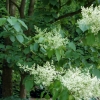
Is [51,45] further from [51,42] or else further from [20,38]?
[20,38]

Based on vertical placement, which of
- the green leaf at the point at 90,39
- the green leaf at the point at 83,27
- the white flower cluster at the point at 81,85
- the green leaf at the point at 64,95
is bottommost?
the green leaf at the point at 64,95

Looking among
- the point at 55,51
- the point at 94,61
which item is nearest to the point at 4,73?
the point at 94,61

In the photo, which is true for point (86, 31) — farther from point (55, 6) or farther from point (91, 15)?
point (55, 6)

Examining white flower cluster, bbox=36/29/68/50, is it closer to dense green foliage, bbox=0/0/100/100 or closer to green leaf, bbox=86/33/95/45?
dense green foliage, bbox=0/0/100/100

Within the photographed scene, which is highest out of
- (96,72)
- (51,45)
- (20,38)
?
(20,38)

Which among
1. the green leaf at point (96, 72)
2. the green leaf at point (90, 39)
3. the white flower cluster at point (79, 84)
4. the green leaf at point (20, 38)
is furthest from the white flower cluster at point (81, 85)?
the green leaf at point (20, 38)

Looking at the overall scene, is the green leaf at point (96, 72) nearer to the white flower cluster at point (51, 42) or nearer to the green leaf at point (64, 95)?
the white flower cluster at point (51, 42)

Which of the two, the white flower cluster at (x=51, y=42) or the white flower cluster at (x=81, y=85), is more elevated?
the white flower cluster at (x=51, y=42)

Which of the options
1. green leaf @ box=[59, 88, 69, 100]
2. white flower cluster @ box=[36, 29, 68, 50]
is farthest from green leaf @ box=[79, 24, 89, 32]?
green leaf @ box=[59, 88, 69, 100]

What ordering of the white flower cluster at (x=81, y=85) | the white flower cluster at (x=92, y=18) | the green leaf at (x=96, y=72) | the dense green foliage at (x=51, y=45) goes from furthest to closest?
the green leaf at (x=96, y=72) → the dense green foliage at (x=51, y=45) → the white flower cluster at (x=92, y=18) → the white flower cluster at (x=81, y=85)

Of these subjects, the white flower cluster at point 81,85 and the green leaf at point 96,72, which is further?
the green leaf at point 96,72

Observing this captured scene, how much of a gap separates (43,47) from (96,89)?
0.59m

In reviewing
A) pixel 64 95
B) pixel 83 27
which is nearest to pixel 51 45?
pixel 83 27

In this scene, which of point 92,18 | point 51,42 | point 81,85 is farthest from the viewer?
point 51,42
